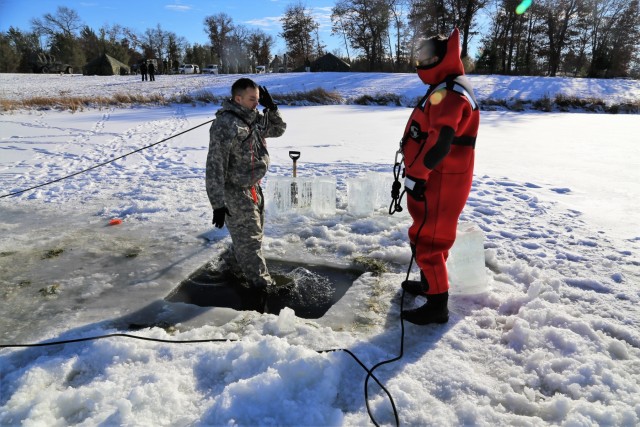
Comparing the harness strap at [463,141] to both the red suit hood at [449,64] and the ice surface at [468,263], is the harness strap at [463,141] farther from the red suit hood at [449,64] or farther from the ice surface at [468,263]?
the ice surface at [468,263]

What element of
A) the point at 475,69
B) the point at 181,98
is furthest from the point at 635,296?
the point at 475,69

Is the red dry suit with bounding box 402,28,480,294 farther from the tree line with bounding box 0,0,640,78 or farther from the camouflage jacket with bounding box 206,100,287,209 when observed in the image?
the tree line with bounding box 0,0,640,78

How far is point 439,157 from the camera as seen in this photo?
262 cm

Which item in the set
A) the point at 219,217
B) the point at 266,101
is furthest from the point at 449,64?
the point at 219,217

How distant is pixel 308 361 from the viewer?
244 centimetres

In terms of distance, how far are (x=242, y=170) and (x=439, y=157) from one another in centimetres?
163

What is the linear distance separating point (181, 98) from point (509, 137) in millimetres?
15214

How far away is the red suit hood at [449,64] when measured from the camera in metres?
2.76

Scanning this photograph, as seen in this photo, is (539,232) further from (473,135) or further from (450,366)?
(450,366)

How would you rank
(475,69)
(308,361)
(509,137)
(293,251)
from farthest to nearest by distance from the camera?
(475,69) < (509,137) < (293,251) < (308,361)

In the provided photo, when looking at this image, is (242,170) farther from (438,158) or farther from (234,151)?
(438,158)

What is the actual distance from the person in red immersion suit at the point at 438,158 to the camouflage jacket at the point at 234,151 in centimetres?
125

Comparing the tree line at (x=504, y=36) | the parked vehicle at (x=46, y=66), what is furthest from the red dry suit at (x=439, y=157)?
the parked vehicle at (x=46, y=66)

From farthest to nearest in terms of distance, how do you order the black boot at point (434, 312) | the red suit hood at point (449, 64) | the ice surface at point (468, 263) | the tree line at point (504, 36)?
the tree line at point (504, 36) < the ice surface at point (468, 263) < the black boot at point (434, 312) < the red suit hood at point (449, 64)
